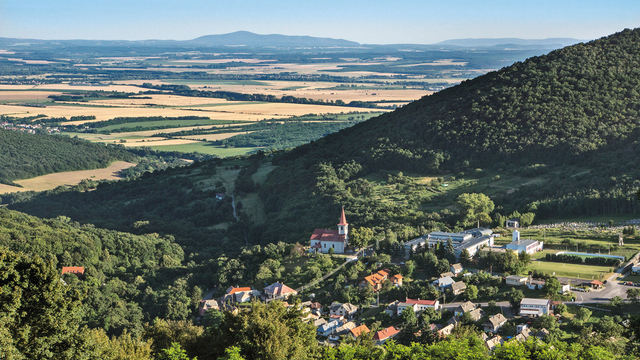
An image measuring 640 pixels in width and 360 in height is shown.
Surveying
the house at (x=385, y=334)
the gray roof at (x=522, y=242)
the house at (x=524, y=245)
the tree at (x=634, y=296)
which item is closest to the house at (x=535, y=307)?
the tree at (x=634, y=296)

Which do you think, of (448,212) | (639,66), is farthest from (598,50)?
(448,212)

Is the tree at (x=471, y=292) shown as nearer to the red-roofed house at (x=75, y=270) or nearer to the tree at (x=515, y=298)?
the tree at (x=515, y=298)

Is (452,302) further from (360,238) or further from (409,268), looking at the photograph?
(360,238)

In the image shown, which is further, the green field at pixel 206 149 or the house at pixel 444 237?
the green field at pixel 206 149

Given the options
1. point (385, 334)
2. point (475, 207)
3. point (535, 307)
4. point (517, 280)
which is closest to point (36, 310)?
point (385, 334)

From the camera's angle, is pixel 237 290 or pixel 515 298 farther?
pixel 237 290

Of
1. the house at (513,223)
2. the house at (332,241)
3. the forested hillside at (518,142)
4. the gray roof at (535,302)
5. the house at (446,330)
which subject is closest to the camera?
the house at (446,330)

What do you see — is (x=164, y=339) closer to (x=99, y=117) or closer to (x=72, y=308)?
(x=72, y=308)
